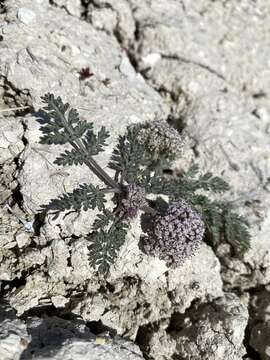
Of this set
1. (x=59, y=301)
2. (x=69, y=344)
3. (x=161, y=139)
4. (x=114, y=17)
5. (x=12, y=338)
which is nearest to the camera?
(x=12, y=338)

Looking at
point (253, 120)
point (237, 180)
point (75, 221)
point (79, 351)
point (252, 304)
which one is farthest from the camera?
point (253, 120)

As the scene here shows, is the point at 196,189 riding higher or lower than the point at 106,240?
higher

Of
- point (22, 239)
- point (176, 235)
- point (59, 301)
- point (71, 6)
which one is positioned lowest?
point (59, 301)

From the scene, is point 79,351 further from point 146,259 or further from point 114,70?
point 114,70

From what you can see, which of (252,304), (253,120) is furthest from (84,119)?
(252,304)

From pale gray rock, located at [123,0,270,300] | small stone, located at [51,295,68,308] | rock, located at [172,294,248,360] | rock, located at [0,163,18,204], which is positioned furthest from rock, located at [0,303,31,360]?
pale gray rock, located at [123,0,270,300]

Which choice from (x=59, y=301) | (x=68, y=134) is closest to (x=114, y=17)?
(x=68, y=134)

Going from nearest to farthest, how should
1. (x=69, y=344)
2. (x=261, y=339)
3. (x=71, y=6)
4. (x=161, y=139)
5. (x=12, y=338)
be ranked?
(x=12, y=338) < (x=69, y=344) < (x=261, y=339) < (x=161, y=139) < (x=71, y=6)

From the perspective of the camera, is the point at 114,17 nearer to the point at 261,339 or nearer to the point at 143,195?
the point at 143,195
